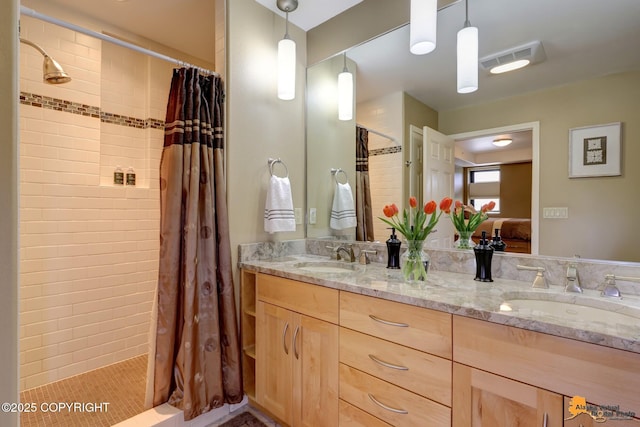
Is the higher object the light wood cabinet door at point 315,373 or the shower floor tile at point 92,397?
the light wood cabinet door at point 315,373

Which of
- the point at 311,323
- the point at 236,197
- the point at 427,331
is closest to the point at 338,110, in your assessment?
the point at 236,197

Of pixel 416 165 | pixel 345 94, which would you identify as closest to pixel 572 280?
pixel 416 165

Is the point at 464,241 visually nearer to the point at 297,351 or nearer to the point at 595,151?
the point at 595,151

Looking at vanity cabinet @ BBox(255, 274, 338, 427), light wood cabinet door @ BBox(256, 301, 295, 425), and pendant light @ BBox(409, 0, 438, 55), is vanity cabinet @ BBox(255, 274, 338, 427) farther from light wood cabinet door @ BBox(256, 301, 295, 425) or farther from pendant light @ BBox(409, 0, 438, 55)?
pendant light @ BBox(409, 0, 438, 55)

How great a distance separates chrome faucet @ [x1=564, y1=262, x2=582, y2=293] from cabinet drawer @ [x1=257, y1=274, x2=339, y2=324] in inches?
34.7

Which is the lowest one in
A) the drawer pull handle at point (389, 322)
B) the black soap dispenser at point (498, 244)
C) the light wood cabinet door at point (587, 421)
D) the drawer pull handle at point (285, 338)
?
the drawer pull handle at point (285, 338)

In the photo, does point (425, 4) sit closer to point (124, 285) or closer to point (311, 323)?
point (311, 323)

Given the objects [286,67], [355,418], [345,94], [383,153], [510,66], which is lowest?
[355,418]

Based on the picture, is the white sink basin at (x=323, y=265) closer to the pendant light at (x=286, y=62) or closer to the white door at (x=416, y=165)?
the white door at (x=416, y=165)

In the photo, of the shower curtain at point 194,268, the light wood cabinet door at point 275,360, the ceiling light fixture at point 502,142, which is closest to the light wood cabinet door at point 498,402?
the light wood cabinet door at point 275,360

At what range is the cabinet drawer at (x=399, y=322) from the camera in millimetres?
1021

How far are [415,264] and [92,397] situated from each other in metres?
2.02

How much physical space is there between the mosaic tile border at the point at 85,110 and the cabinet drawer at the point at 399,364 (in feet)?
7.33

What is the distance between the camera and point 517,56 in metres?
1.39
